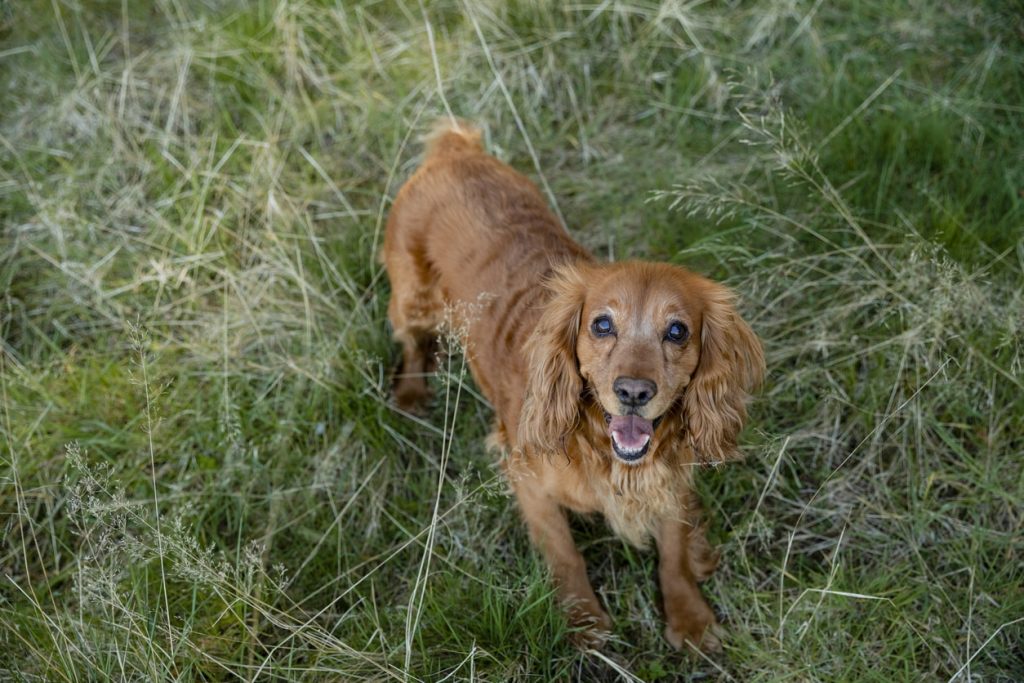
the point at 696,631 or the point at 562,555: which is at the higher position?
the point at 562,555

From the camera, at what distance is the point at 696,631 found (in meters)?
3.02

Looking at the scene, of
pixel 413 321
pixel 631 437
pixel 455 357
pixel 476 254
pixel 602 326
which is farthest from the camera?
pixel 455 357

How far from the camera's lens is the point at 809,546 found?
126 inches

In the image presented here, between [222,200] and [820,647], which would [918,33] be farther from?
[222,200]

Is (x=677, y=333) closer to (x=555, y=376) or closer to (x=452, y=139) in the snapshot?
(x=555, y=376)

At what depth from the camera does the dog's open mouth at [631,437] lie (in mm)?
2512

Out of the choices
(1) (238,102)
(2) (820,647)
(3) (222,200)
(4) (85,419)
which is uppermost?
(1) (238,102)

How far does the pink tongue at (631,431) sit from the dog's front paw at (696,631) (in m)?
0.86

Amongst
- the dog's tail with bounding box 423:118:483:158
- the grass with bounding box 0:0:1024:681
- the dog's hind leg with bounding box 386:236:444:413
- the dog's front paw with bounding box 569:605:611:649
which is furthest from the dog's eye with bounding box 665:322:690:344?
the dog's tail with bounding box 423:118:483:158

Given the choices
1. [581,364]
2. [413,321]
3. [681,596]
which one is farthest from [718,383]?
[413,321]

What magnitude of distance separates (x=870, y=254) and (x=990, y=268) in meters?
0.44

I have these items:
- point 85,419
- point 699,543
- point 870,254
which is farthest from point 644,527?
point 85,419

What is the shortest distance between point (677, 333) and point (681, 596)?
3.32ft

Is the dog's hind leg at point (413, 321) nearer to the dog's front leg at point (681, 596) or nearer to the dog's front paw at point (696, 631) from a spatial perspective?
the dog's front leg at point (681, 596)
